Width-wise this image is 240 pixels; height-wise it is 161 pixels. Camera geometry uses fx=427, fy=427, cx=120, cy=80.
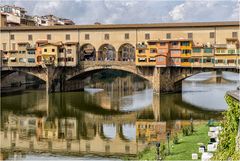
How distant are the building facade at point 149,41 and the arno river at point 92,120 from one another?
4.23m

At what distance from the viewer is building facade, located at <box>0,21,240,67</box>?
47.1 m

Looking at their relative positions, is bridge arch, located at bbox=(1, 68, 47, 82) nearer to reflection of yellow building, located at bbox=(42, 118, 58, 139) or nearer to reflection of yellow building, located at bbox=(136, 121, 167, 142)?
reflection of yellow building, located at bbox=(42, 118, 58, 139)

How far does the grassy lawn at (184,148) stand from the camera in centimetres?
1816

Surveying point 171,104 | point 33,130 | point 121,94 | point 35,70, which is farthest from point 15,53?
point 33,130

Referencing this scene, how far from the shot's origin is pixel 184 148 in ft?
63.4

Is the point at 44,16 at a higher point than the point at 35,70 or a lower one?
higher

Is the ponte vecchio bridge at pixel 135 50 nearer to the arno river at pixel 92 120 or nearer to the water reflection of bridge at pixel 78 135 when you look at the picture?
the arno river at pixel 92 120

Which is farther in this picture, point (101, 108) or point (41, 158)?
point (101, 108)

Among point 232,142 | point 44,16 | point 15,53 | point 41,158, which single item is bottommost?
point 41,158

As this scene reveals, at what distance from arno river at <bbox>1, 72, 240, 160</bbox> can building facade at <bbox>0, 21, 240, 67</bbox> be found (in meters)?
4.23

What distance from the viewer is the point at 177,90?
49.8m

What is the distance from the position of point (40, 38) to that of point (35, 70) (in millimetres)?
4302

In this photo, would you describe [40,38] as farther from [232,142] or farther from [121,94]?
[232,142]

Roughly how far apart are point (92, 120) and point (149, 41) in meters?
18.6
